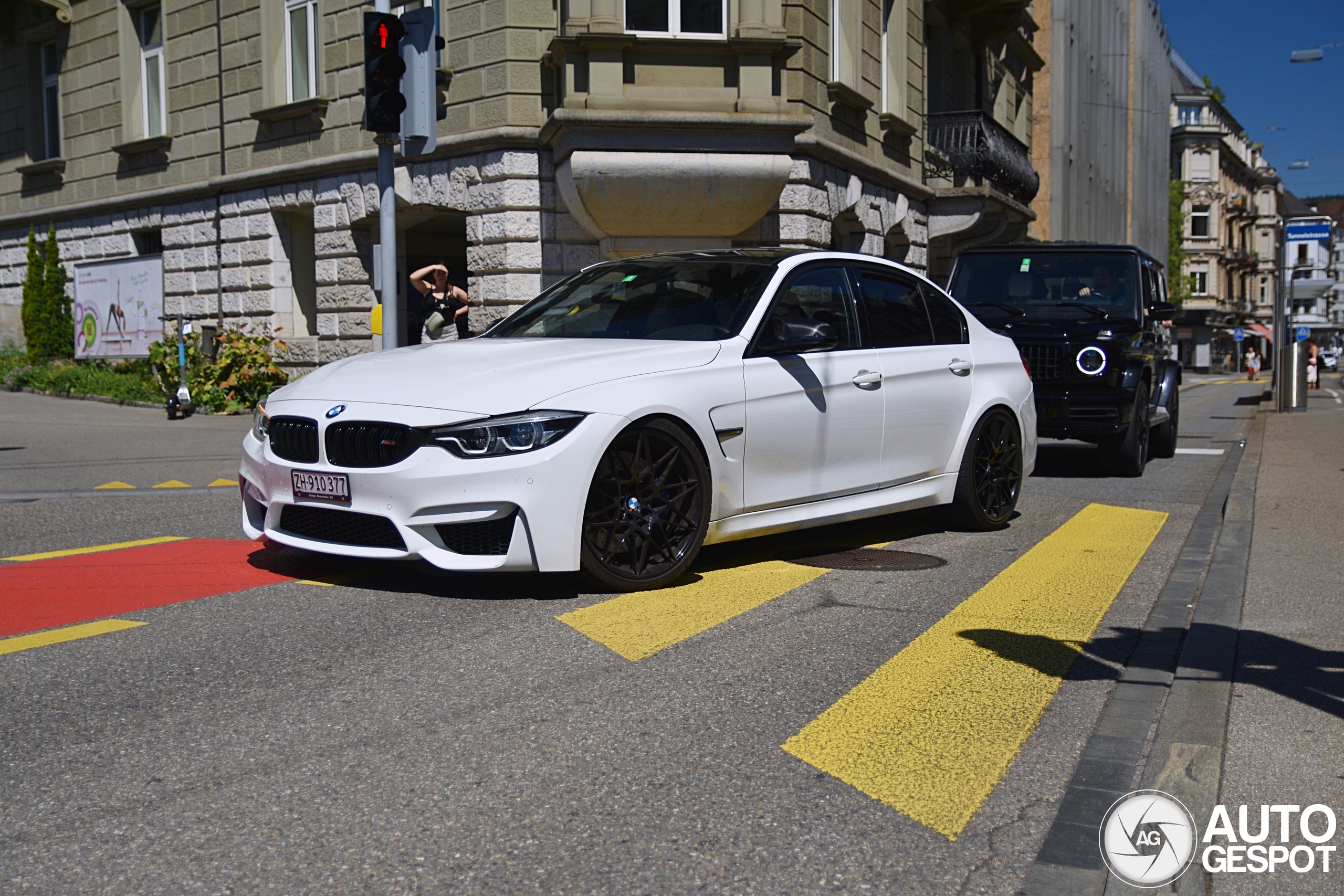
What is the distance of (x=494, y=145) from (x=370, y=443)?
1215cm

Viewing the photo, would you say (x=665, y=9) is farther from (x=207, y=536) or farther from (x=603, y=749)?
(x=603, y=749)

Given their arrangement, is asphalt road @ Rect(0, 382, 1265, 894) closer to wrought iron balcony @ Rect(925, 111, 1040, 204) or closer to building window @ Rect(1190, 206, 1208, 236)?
wrought iron balcony @ Rect(925, 111, 1040, 204)

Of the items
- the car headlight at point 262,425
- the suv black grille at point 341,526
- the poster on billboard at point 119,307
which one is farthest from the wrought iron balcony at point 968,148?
the suv black grille at point 341,526

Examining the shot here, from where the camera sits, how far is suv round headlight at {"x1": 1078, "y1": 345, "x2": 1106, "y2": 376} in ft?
33.3

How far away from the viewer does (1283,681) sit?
159 inches

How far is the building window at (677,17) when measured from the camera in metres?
15.7

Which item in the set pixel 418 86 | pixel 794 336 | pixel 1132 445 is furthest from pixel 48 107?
pixel 794 336

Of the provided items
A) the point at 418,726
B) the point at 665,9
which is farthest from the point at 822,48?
the point at 418,726

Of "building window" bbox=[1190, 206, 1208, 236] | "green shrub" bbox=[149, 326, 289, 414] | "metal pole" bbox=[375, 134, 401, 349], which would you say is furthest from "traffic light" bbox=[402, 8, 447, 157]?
"building window" bbox=[1190, 206, 1208, 236]

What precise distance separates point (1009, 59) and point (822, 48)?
45.4ft

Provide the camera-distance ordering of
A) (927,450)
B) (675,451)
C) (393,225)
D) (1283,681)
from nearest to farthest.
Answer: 1. (1283,681)
2. (675,451)
3. (927,450)
4. (393,225)

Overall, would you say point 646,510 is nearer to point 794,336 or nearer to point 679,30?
point 794,336

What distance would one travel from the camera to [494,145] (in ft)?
53.6

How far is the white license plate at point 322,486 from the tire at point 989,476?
3.48 metres
